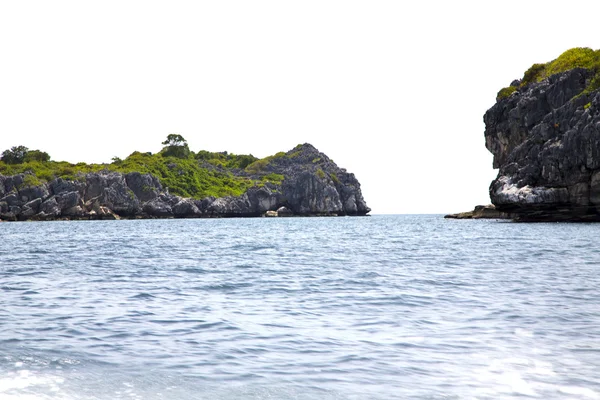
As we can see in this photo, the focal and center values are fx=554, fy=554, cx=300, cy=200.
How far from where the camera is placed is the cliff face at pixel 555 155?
75.7 m

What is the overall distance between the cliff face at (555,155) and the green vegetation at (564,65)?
18.8 ft

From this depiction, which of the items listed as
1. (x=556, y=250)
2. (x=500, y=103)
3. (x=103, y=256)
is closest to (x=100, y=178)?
(x=500, y=103)

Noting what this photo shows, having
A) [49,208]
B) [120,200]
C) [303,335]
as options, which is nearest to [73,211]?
[49,208]

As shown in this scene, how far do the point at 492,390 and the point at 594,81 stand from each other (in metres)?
92.8

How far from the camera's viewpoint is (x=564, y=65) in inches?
4257

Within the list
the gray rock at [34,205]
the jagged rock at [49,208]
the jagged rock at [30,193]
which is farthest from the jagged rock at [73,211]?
the jagged rock at [30,193]

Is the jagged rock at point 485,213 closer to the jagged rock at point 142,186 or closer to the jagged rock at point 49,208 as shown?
the jagged rock at point 142,186

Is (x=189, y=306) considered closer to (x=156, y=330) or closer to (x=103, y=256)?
(x=156, y=330)

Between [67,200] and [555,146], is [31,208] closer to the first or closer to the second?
[67,200]

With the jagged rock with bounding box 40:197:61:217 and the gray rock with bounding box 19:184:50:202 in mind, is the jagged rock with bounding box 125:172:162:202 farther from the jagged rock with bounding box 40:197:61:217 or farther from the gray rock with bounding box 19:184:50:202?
the gray rock with bounding box 19:184:50:202

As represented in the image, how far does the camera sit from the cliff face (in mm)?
75688

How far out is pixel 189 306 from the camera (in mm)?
15461

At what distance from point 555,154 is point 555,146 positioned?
158 cm

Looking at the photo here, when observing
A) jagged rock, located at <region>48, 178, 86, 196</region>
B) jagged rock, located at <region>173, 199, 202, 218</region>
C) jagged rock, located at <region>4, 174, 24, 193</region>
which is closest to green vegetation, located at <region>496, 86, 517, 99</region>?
jagged rock, located at <region>173, 199, 202, 218</region>
